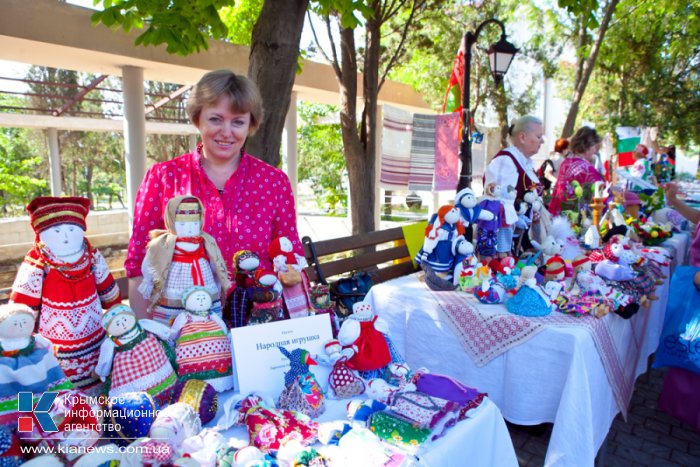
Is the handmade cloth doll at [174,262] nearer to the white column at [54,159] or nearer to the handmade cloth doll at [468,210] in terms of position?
the handmade cloth doll at [468,210]

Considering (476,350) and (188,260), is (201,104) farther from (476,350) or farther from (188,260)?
(476,350)

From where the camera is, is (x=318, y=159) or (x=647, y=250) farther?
(x=318, y=159)

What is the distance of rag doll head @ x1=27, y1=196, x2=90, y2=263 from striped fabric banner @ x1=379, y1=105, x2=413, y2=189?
5.00 m

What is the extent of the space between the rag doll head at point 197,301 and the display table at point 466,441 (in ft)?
0.87

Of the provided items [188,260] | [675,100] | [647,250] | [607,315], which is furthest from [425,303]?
A: [675,100]

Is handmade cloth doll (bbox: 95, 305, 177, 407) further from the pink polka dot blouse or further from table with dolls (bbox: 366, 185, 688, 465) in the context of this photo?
table with dolls (bbox: 366, 185, 688, 465)

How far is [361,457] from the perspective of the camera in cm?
109

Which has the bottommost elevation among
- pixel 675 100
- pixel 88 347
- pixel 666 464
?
pixel 666 464

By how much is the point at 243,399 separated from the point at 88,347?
1.67 feet

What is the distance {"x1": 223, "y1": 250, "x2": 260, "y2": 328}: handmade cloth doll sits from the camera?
5.56ft

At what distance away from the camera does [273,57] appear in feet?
10.3

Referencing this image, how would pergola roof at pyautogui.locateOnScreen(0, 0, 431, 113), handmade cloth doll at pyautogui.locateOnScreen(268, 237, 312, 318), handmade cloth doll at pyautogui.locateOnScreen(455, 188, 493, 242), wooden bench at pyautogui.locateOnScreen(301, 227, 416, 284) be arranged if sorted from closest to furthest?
handmade cloth doll at pyautogui.locateOnScreen(268, 237, 312, 318), handmade cloth doll at pyautogui.locateOnScreen(455, 188, 493, 242), wooden bench at pyautogui.locateOnScreen(301, 227, 416, 284), pergola roof at pyautogui.locateOnScreen(0, 0, 431, 113)

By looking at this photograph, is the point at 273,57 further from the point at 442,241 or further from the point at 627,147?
→ the point at 627,147

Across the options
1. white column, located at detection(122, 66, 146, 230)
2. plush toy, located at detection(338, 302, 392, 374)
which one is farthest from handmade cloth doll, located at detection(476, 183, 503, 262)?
white column, located at detection(122, 66, 146, 230)
